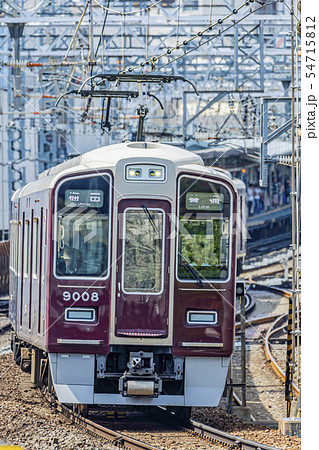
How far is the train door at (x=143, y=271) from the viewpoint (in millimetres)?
9102

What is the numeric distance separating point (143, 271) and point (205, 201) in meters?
0.96

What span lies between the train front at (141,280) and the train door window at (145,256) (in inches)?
0.4

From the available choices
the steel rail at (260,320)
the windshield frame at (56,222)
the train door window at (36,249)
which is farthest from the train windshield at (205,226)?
the steel rail at (260,320)

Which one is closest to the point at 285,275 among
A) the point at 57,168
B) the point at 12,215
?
the point at 12,215

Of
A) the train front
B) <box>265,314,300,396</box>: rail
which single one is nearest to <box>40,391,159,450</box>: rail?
the train front

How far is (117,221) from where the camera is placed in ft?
30.0

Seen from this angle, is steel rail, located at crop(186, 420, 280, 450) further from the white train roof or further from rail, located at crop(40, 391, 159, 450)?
the white train roof

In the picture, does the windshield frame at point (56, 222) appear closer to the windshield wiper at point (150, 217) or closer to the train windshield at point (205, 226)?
the windshield wiper at point (150, 217)

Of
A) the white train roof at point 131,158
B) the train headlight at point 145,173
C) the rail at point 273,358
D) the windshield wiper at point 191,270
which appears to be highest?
the white train roof at point 131,158

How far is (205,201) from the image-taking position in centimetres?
928

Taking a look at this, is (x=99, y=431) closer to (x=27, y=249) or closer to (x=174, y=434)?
(x=174, y=434)

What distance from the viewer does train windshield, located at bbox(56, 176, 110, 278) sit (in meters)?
9.22

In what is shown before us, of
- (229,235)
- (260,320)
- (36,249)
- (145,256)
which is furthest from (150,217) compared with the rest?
(260,320)

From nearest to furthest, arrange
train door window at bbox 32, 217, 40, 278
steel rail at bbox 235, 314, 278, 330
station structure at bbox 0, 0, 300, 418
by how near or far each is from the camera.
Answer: train door window at bbox 32, 217, 40, 278, station structure at bbox 0, 0, 300, 418, steel rail at bbox 235, 314, 278, 330
